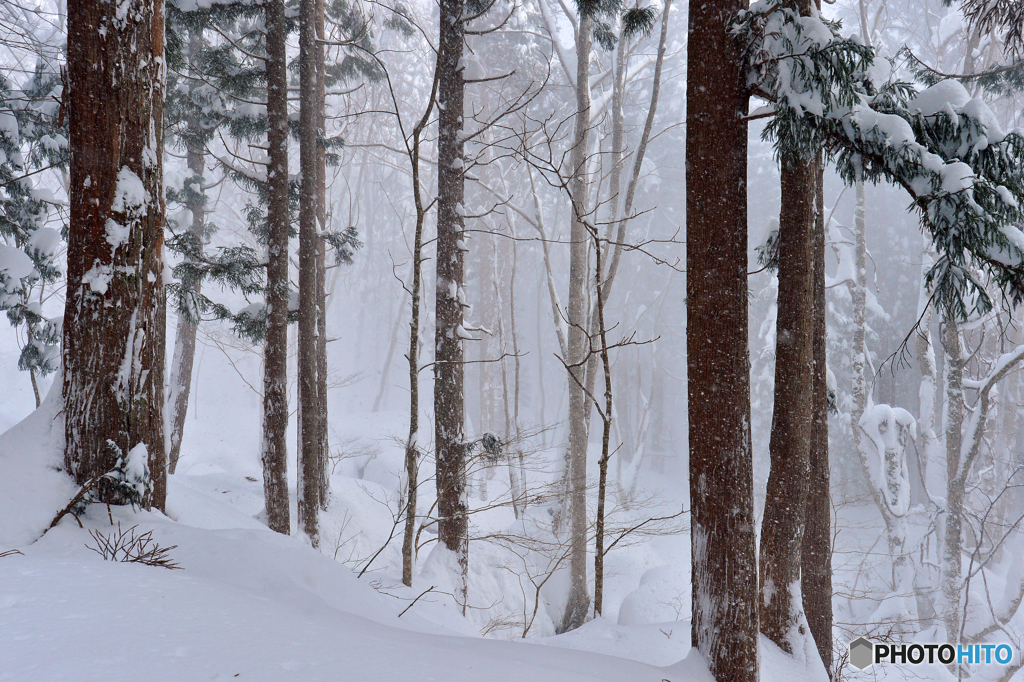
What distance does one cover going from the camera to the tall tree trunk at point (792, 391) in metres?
4.20

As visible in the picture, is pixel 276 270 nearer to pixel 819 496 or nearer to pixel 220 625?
pixel 220 625

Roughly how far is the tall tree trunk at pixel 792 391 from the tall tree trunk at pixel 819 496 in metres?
0.54

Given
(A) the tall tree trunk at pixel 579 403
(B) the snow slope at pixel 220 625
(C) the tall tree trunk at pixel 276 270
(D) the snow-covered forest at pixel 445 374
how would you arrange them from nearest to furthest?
(B) the snow slope at pixel 220 625 < (D) the snow-covered forest at pixel 445 374 < (C) the tall tree trunk at pixel 276 270 < (A) the tall tree trunk at pixel 579 403

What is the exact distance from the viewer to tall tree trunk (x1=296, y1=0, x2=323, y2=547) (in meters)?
7.47

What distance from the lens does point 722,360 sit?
123 inches

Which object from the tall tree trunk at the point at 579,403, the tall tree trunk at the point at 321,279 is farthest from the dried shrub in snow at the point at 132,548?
the tall tree trunk at the point at 321,279

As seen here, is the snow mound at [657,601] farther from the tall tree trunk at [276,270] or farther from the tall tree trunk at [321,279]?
the tall tree trunk at [276,270]

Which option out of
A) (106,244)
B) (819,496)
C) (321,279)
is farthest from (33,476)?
(321,279)

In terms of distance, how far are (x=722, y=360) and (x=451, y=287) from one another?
4.14 metres

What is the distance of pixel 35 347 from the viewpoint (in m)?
8.37

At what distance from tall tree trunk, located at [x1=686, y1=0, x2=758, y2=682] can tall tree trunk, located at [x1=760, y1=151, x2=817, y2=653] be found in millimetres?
1289

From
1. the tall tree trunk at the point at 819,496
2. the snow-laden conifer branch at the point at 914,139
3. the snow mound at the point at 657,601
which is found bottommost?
the snow mound at the point at 657,601

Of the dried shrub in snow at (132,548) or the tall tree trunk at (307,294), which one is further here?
the tall tree trunk at (307,294)

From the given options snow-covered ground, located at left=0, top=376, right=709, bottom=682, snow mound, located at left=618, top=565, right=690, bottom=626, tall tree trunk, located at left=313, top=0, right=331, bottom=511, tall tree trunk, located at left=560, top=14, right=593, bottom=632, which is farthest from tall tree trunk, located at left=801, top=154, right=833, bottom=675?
tall tree trunk, located at left=313, top=0, right=331, bottom=511
